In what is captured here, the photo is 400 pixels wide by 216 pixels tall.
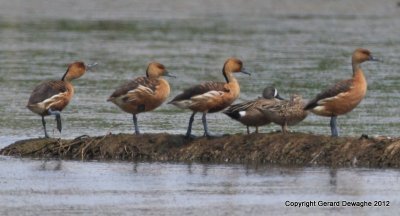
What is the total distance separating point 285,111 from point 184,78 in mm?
9479

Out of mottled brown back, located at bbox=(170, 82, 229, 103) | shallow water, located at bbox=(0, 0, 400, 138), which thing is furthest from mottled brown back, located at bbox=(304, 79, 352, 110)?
shallow water, located at bbox=(0, 0, 400, 138)

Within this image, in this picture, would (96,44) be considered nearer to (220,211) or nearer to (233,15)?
(233,15)

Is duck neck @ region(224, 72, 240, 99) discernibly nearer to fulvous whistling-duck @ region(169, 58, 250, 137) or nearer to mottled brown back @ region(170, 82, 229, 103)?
fulvous whistling-duck @ region(169, 58, 250, 137)

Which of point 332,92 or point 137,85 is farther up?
point 137,85

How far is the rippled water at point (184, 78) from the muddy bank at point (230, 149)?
1.31 feet

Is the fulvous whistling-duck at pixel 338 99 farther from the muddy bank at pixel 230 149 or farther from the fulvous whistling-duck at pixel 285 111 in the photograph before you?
the muddy bank at pixel 230 149

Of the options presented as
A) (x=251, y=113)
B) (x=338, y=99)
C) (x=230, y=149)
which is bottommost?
(x=230, y=149)

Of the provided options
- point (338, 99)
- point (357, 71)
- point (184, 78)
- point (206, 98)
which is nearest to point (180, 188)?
point (206, 98)

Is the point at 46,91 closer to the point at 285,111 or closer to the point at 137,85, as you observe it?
the point at 137,85

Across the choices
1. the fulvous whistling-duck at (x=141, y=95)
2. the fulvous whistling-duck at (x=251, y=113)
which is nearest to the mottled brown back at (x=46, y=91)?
the fulvous whistling-duck at (x=141, y=95)

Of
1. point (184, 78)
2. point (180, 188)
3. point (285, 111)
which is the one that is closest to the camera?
point (180, 188)

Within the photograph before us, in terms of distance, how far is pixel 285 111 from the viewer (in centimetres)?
1684

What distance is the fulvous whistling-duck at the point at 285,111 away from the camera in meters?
16.9

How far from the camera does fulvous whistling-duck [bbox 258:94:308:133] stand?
55.3 ft
